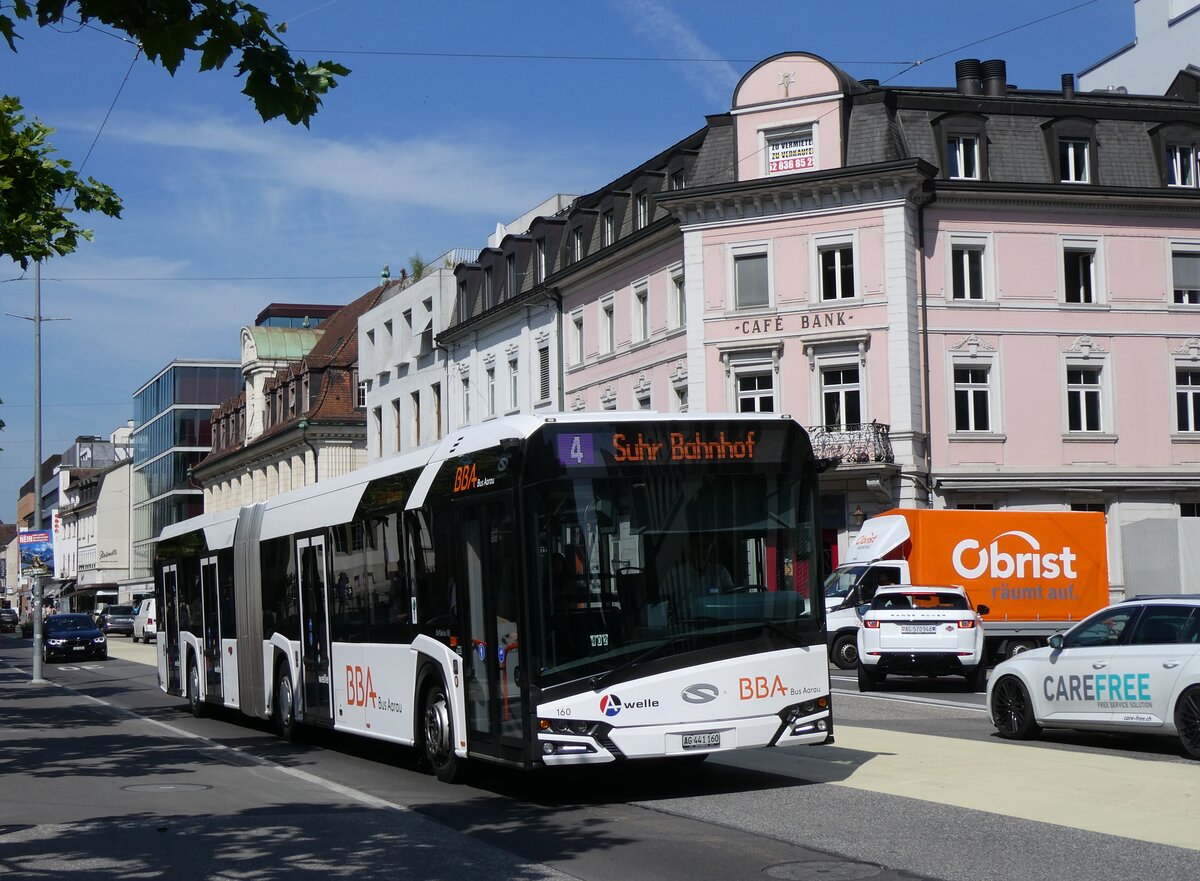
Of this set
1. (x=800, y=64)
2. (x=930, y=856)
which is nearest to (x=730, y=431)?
(x=930, y=856)

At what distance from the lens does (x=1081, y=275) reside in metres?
42.5

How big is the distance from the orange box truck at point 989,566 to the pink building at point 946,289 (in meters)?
8.35

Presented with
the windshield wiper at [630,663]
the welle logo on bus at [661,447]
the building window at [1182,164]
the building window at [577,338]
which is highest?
the building window at [1182,164]

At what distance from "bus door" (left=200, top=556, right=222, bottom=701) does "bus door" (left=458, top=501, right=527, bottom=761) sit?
10.2m

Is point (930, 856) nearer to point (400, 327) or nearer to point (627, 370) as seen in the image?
point (627, 370)

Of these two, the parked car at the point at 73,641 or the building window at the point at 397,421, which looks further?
the building window at the point at 397,421

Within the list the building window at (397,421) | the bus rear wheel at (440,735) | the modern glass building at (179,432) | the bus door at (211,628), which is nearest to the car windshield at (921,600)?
the bus door at (211,628)

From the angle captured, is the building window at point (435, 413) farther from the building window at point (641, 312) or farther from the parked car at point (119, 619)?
the parked car at point (119, 619)

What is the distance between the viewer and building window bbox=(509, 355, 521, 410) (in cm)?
5335

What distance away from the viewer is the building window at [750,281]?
1642 inches

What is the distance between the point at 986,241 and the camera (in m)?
41.8

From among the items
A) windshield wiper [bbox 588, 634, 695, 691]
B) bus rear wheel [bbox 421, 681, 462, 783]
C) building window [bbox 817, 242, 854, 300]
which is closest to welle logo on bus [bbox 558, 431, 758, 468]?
windshield wiper [bbox 588, 634, 695, 691]

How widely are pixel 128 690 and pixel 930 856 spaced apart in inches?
1011

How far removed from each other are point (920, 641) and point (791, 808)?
47.0 ft
